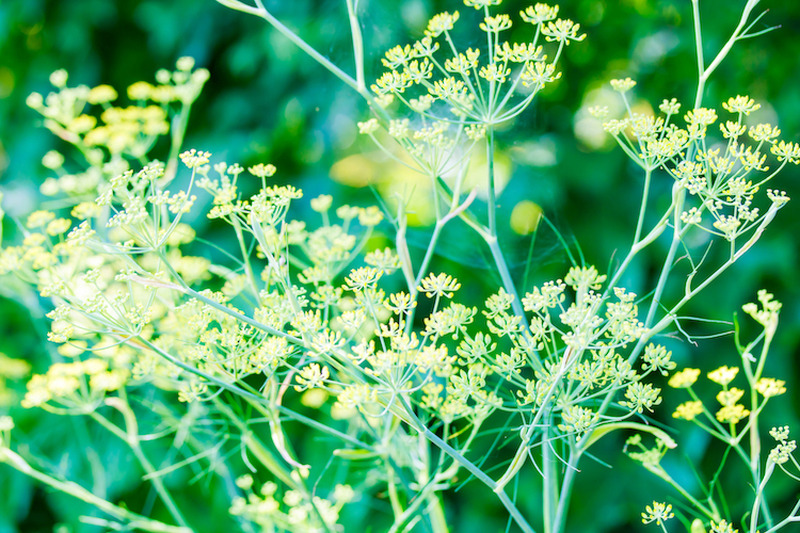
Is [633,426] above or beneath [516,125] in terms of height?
beneath

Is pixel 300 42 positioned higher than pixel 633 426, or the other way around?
pixel 300 42

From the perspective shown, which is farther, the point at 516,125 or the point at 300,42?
the point at 516,125

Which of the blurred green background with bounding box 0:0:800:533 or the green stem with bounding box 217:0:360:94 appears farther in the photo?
the blurred green background with bounding box 0:0:800:533

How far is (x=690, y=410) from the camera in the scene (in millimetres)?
371

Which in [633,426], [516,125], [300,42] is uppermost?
[516,125]

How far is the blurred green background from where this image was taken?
2.60ft

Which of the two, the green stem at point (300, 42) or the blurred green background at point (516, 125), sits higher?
the blurred green background at point (516, 125)

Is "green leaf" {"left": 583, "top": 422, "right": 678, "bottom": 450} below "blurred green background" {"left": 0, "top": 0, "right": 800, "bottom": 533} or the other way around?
below

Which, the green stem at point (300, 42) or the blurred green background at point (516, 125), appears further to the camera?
the blurred green background at point (516, 125)

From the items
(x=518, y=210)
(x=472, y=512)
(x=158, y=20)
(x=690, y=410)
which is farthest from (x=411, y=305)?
(x=158, y=20)

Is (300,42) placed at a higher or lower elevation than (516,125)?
lower

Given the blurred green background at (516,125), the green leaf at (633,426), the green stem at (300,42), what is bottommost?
the green leaf at (633,426)

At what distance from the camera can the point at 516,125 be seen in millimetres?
531

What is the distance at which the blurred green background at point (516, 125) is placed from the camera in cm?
79
